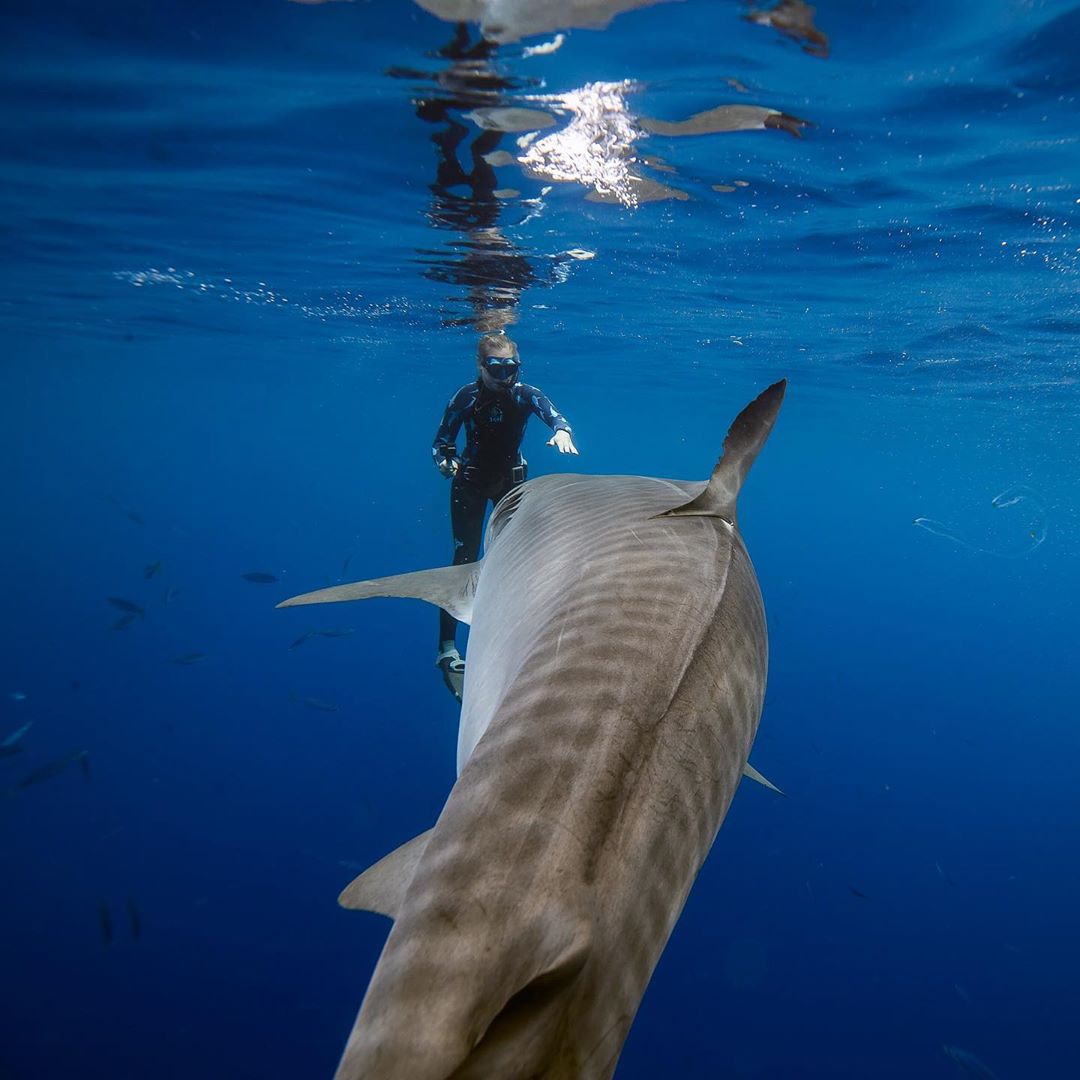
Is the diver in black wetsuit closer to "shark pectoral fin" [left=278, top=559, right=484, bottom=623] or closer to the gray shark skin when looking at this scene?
"shark pectoral fin" [left=278, top=559, right=484, bottom=623]

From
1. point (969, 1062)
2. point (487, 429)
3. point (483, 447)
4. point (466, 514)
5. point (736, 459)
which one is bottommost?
point (969, 1062)

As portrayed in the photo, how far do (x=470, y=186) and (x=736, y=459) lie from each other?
9.35m

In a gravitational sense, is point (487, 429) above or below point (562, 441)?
below

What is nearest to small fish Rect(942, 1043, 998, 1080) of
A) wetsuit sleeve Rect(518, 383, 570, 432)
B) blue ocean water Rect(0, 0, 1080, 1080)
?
blue ocean water Rect(0, 0, 1080, 1080)

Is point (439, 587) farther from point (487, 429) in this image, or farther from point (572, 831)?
point (487, 429)

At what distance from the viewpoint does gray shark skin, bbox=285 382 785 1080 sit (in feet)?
3.77

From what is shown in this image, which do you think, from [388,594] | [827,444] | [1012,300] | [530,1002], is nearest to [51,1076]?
[388,594]

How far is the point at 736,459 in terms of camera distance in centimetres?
278

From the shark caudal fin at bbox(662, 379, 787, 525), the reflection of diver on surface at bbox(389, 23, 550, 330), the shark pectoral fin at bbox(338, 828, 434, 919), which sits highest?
the reflection of diver on surface at bbox(389, 23, 550, 330)

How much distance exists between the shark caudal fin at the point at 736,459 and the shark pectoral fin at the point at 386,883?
4.85 ft

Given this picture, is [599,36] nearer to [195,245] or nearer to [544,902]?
[544,902]

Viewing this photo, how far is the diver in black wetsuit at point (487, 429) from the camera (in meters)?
8.45

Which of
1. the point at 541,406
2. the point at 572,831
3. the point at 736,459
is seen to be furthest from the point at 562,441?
the point at 572,831

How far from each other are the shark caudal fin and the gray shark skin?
33cm
